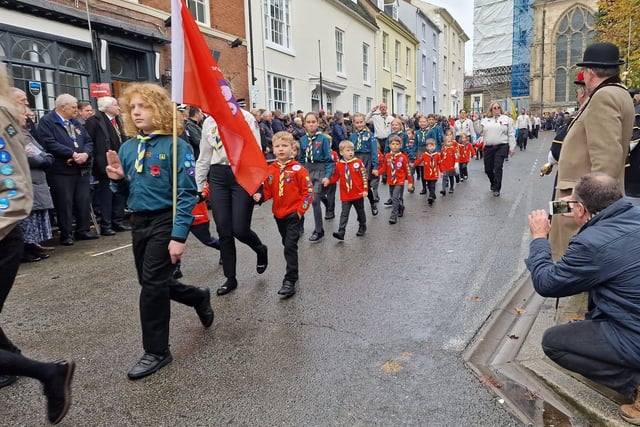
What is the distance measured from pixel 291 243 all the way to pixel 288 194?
52cm

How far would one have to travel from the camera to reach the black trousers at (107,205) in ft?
→ 28.7

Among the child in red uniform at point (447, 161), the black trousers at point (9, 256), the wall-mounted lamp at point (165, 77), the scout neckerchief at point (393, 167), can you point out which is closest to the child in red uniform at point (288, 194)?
the black trousers at point (9, 256)

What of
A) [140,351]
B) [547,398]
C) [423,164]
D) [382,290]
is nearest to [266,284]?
[382,290]

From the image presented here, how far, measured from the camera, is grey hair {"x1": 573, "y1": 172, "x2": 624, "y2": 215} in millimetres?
2865

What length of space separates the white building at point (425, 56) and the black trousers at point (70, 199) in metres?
32.4

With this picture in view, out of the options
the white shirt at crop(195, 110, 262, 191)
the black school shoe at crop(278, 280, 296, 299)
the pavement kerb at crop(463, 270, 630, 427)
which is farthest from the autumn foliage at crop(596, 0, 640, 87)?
the black school shoe at crop(278, 280, 296, 299)

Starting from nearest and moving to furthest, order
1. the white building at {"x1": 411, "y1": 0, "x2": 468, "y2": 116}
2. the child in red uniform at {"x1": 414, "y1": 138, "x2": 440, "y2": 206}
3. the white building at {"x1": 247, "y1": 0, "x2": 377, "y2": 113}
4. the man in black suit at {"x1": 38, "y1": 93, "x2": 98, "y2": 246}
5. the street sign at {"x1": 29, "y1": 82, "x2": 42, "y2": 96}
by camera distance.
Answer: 1. the man in black suit at {"x1": 38, "y1": 93, "x2": 98, "y2": 246}
2. the street sign at {"x1": 29, "y1": 82, "x2": 42, "y2": 96}
3. the child in red uniform at {"x1": 414, "y1": 138, "x2": 440, "y2": 206}
4. the white building at {"x1": 247, "y1": 0, "x2": 377, "y2": 113}
5. the white building at {"x1": 411, "y1": 0, "x2": 468, "y2": 116}

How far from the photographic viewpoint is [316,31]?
22203 millimetres

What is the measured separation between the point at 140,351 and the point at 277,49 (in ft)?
55.7

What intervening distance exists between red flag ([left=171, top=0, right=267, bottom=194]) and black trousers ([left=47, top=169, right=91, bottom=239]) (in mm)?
4800

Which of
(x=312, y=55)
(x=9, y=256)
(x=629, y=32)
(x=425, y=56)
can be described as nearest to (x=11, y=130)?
(x=9, y=256)

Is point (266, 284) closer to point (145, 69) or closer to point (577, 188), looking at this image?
point (577, 188)

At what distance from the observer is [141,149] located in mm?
3553

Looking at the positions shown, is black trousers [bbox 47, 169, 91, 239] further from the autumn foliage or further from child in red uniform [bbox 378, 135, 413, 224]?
the autumn foliage
